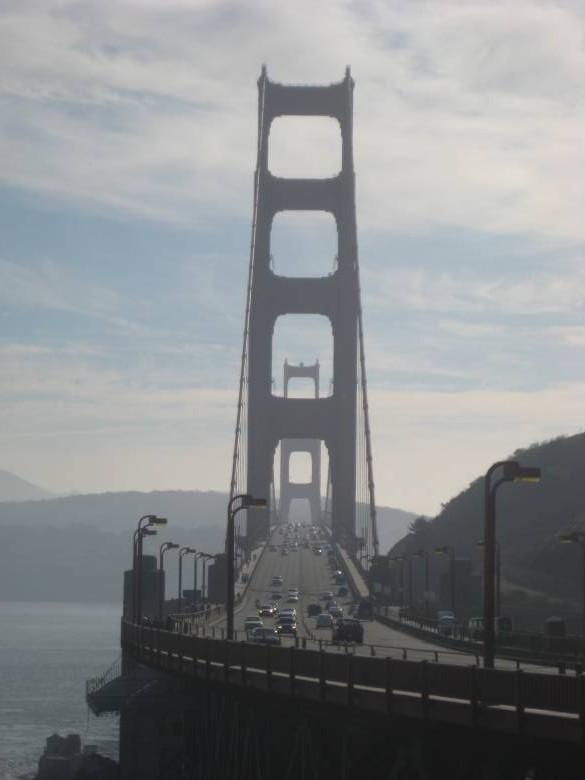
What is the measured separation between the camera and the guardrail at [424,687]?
17.1 meters

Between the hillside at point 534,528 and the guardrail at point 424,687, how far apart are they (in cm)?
5735

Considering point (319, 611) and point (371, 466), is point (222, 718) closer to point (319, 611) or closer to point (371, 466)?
point (319, 611)

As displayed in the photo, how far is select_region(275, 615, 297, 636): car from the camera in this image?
55.3 meters

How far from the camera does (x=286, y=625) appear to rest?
5797 centimetres

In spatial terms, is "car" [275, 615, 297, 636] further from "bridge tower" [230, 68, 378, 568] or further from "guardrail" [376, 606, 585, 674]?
"bridge tower" [230, 68, 378, 568]

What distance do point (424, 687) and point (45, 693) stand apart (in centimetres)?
8102

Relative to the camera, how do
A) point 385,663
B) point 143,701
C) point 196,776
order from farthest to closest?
point 143,701 → point 196,776 → point 385,663

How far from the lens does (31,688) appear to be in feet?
333

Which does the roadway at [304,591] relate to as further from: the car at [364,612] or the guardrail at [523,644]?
the car at [364,612]

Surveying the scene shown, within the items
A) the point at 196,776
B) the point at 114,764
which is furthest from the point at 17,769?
the point at 196,776

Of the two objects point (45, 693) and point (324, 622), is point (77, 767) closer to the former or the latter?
point (324, 622)

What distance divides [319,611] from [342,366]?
1438 inches

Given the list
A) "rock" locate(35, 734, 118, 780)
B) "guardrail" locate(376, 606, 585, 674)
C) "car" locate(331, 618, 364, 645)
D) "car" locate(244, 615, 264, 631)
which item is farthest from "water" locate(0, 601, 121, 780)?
"car" locate(331, 618, 364, 645)

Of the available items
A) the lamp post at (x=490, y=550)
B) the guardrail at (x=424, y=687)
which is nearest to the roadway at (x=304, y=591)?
the guardrail at (x=424, y=687)
